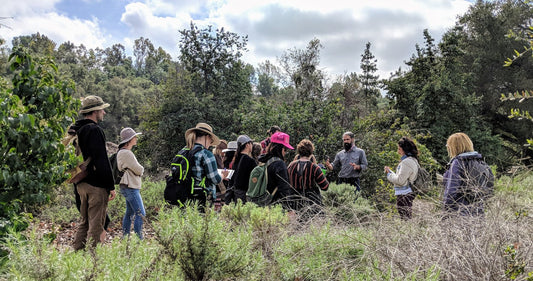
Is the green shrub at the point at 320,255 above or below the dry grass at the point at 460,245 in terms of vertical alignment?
below

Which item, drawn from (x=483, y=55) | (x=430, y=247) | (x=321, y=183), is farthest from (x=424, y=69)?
(x=430, y=247)

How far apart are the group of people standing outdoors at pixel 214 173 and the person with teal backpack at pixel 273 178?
0.01m

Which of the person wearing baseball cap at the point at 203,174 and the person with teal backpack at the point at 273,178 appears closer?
the person wearing baseball cap at the point at 203,174

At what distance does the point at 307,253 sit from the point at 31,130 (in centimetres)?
233

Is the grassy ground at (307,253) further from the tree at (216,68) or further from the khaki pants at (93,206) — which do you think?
the tree at (216,68)

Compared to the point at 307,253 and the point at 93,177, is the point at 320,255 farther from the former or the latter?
the point at 93,177

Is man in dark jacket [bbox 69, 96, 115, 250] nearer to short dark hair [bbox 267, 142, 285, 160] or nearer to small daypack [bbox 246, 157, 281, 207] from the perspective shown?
small daypack [bbox 246, 157, 281, 207]

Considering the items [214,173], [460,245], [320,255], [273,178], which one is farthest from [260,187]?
[460,245]

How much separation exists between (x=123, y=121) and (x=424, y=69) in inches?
1641

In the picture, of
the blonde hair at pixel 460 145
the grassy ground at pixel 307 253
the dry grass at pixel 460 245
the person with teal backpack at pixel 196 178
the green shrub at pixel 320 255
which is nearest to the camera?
the grassy ground at pixel 307 253

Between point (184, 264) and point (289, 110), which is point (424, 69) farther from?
point (184, 264)

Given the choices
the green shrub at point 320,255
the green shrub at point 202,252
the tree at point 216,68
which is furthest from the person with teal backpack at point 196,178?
the tree at point 216,68

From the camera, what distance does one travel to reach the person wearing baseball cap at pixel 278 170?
15.5 ft

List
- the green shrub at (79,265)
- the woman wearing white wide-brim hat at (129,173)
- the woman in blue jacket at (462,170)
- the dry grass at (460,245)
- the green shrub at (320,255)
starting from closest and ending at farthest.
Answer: the green shrub at (79,265) → the dry grass at (460,245) → the green shrub at (320,255) → the woman in blue jacket at (462,170) → the woman wearing white wide-brim hat at (129,173)
